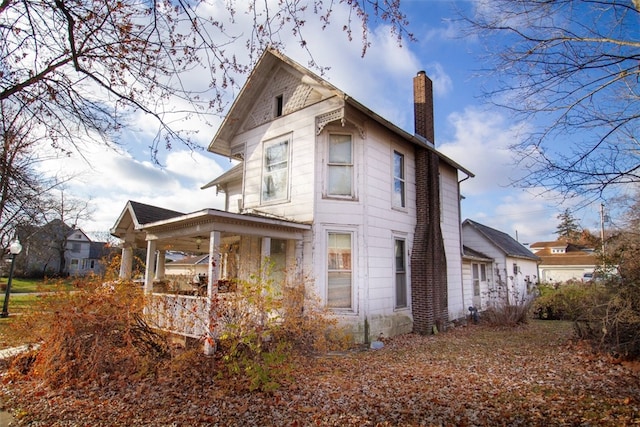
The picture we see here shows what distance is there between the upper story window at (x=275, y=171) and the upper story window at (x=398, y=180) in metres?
3.48

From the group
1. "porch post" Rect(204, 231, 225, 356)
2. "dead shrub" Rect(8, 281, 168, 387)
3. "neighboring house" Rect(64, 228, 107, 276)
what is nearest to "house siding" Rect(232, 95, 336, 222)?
"porch post" Rect(204, 231, 225, 356)

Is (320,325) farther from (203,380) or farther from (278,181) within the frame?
(278,181)

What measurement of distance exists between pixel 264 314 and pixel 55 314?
4.04 metres

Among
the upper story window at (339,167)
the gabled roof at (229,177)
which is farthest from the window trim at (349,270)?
the gabled roof at (229,177)

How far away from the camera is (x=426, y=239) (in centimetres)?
1138

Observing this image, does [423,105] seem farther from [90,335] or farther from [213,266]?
[90,335]

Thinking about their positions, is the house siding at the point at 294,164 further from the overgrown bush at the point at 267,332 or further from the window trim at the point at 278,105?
the overgrown bush at the point at 267,332

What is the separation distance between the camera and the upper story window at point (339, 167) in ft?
32.9

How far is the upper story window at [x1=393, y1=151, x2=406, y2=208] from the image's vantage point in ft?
37.0

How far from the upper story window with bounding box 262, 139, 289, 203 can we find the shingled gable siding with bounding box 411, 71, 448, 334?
182 inches

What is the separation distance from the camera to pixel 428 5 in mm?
5402

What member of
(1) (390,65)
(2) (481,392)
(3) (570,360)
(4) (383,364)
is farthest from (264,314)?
(3) (570,360)

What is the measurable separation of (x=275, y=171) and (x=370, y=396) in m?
7.30

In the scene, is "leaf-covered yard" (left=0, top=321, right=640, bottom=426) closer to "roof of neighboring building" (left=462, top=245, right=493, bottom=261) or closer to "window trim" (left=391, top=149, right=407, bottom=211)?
"window trim" (left=391, top=149, right=407, bottom=211)
